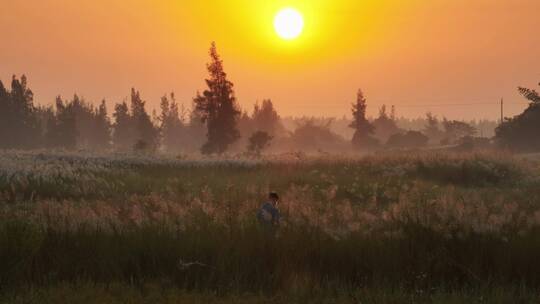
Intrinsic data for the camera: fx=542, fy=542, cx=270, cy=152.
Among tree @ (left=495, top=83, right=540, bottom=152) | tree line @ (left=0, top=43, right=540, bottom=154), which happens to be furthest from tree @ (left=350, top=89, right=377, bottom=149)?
tree @ (left=495, top=83, right=540, bottom=152)

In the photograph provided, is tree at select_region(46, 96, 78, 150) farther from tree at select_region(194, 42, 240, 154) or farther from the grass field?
the grass field

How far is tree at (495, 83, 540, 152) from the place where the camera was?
6638 centimetres

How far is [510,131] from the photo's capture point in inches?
2744

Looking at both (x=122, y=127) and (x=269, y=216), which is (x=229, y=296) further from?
(x=122, y=127)

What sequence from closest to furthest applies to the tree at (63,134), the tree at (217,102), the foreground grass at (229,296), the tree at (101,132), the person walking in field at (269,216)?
the foreground grass at (229,296) < the person walking in field at (269,216) < the tree at (217,102) < the tree at (63,134) < the tree at (101,132)

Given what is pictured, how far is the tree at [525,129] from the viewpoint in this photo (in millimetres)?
66375

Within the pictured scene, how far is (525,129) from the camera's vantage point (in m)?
67.6

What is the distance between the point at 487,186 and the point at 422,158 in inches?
218

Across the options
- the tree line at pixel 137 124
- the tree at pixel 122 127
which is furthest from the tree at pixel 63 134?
the tree at pixel 122 127

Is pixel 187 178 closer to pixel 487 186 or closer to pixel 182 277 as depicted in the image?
pixel 487 186

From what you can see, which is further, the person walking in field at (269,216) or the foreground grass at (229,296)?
the person walking in field at (269,216)

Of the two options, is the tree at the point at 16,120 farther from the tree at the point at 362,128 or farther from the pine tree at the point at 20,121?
the tree at the point at 362,128

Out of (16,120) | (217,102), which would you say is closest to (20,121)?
(16,120)

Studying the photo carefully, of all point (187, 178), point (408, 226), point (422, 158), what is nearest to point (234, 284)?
point (408, 226)
